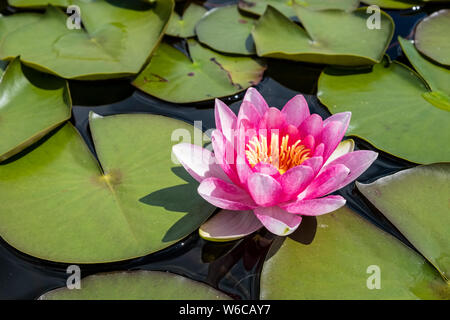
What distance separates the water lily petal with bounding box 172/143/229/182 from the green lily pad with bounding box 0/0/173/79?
3.24 feet

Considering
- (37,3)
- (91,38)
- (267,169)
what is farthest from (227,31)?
(267,169)

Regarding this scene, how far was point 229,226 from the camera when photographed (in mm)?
1895

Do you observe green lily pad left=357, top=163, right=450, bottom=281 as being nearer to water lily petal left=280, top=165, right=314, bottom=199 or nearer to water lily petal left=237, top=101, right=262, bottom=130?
water lily petal left=280, top=165, right=314, bottom=199

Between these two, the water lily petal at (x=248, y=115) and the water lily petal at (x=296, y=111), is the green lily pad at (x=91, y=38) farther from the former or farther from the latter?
the water lily petal at (x=296, y=111)

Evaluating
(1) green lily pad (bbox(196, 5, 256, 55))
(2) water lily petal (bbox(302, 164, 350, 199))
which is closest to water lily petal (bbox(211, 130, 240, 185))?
(2) water lily petal (bbox(302, 164, 350, 199))

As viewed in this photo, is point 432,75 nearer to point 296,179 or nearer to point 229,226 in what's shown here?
point 296,179

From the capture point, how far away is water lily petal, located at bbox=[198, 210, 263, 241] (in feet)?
6.04

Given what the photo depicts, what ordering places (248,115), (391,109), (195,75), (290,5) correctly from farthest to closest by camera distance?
(290,5), (195,75), (391,109), (248,115)

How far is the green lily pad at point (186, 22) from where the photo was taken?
3230mm

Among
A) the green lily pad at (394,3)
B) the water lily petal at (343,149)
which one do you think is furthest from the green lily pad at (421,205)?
the green lily pad at (394,3)

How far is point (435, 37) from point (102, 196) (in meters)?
2.57

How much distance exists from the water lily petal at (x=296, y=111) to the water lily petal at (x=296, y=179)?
38 cm

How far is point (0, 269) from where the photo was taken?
6.19ft
